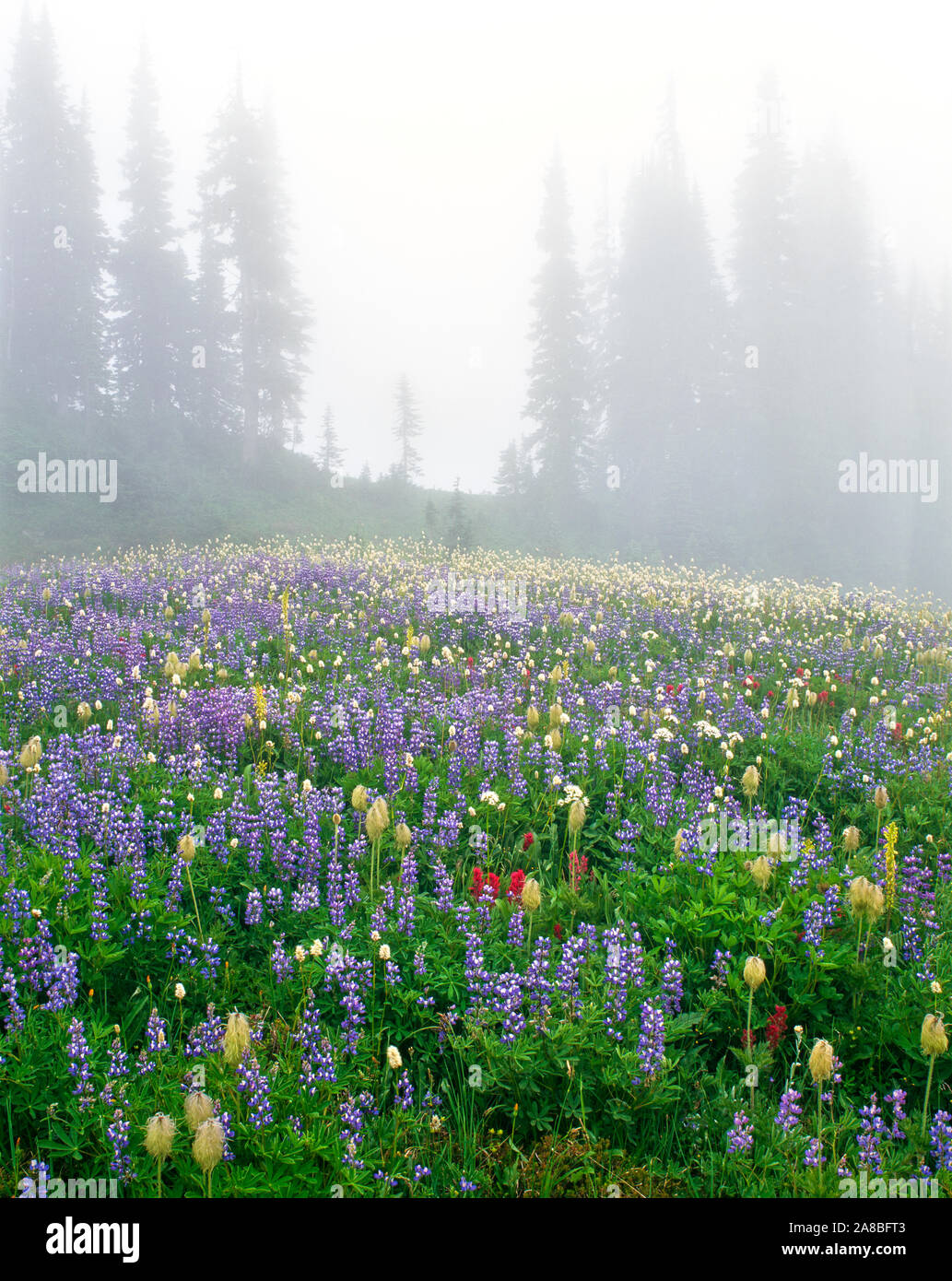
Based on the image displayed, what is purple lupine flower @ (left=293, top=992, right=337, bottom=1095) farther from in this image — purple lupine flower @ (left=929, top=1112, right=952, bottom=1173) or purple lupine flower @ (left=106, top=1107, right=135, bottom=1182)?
purple lupine flower @ (left=929, top=1112, right=952, bottom=1173)

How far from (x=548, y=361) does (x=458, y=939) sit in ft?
128

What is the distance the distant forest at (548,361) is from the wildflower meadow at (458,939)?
25.1 m

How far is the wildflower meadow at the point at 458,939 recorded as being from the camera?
95.8 inches

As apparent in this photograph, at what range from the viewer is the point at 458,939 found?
3330mm

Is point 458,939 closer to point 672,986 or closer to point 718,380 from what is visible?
point 672,986

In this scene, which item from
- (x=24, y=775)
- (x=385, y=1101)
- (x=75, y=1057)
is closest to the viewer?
(x=75, y=1057)

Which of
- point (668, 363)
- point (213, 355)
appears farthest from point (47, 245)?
point (668, 363)

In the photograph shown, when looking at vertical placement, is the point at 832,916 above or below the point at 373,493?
below
